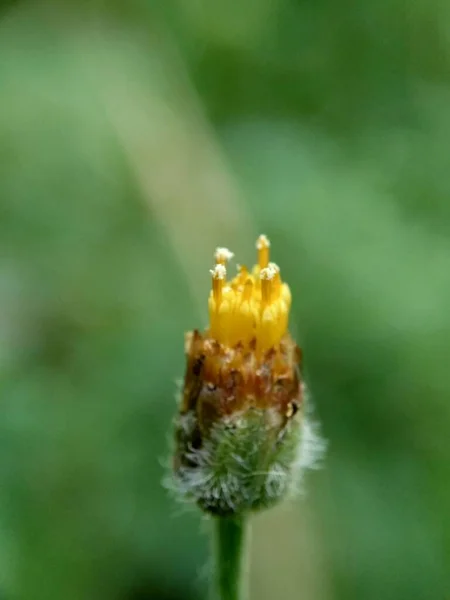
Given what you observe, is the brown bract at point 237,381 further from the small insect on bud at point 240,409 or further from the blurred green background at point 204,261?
the blurred green background at point 204,261

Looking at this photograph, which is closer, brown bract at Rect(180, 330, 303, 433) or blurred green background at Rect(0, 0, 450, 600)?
brown bract at Rect(180, 330, 303, 433)

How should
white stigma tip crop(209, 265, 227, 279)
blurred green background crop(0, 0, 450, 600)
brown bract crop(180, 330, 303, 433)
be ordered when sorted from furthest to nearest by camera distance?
blurred green background crop(0, 0, 450, 600) < white stigma tip crop(209, 265, 227, 279) < brown bract crop(180, 330, 303, 433)

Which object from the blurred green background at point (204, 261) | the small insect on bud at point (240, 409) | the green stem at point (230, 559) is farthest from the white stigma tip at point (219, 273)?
the blurred green background at point (204, 261)

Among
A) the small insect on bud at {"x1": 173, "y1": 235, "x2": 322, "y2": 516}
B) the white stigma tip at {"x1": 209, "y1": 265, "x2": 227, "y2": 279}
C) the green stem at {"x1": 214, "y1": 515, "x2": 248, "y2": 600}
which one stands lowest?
the green stem at {"x1": 214, "y1": 515, "x2": 248, "y2": 600}

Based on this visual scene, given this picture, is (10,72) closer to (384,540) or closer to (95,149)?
(95,149)

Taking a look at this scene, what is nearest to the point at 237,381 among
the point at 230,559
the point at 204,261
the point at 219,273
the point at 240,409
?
the point at 240,409

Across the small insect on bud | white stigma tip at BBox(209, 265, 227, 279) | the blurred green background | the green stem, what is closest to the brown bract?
the small insect on bud

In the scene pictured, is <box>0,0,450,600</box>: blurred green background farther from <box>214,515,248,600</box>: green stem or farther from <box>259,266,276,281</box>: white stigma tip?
<box>259,266,276,281</box>: white stigma tip

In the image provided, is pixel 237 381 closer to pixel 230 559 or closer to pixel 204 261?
pixel 230 559
